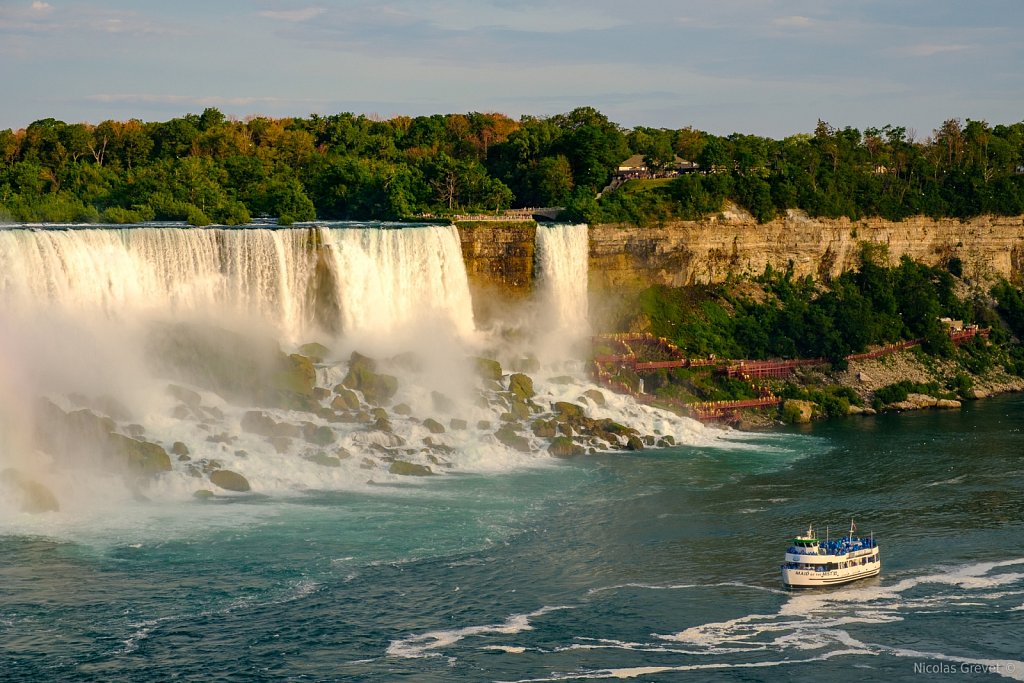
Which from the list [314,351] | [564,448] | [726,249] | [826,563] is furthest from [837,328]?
[826,563]

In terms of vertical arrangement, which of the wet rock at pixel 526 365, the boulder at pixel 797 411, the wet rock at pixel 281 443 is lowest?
the boulder at pixel 797 411

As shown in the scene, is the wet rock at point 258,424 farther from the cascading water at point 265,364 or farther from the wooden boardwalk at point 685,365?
the wooden boardwalk at point 685,365

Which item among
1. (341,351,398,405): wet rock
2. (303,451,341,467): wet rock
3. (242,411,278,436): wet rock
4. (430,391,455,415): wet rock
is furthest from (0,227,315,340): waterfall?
(303,451,341,467): wet rock

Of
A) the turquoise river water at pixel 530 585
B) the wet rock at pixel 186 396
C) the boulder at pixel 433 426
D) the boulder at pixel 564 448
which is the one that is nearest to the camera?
the turquoise river water at pixel 530 585

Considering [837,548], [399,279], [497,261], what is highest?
[497,261]

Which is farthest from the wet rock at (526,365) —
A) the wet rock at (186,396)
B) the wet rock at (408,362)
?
the wet rock at (186,396)

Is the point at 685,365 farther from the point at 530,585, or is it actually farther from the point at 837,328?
the point at 530,585

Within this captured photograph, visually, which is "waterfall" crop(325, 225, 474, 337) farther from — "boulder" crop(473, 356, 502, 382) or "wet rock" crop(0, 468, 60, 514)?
"wet rock" crop(0, 468, 60, 514)

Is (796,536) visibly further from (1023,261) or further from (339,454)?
(1023,261)
